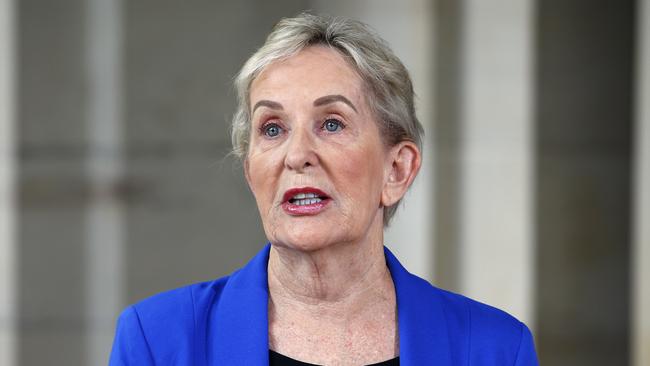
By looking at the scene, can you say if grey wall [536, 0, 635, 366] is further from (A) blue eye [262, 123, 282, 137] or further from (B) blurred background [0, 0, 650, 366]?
(A) blue eye [262, 123, 282, 137]

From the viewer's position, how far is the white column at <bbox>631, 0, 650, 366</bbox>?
6145 mm

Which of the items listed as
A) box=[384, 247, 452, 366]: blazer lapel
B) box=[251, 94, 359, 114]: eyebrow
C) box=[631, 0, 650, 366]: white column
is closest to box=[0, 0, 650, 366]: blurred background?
box=[631, 0, 650, 366]: white column

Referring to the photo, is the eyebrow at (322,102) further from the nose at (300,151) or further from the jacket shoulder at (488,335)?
the jacket shoulder at (488,335)

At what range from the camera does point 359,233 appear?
2.96 metres

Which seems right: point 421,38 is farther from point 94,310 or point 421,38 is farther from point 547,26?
point 94,310

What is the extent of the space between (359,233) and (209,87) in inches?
149

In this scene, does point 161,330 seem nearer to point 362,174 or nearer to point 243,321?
point 243,321

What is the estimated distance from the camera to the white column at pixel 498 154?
21.4 feet

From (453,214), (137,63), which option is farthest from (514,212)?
(137,63)

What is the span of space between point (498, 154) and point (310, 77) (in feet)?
12.4

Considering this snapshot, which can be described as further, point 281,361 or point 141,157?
point 141,157

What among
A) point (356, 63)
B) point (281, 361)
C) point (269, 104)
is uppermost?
point (356, 63)

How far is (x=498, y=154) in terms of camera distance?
21.4ft

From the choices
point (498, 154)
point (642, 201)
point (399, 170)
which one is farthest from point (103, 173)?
point (399, 170)
